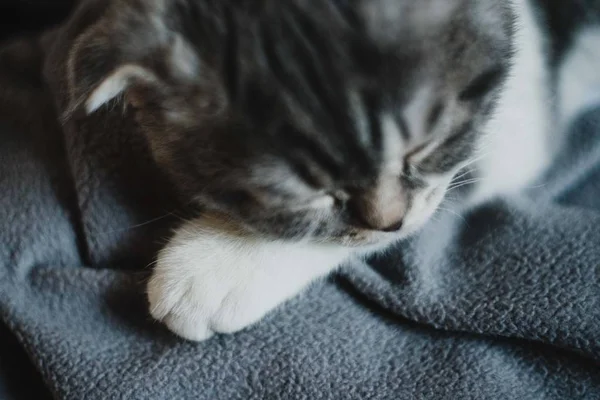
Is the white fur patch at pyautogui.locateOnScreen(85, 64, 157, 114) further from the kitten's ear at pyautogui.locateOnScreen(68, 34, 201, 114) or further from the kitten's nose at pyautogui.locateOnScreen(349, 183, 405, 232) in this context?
the kitten's nose at pyautogui.locateOnScreen(349, 183, 405, 232)

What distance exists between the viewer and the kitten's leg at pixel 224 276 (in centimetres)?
83

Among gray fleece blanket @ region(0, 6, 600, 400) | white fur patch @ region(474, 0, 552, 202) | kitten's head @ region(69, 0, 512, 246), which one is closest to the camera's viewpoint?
kitten's head @ region(69, 0, 512, 246)

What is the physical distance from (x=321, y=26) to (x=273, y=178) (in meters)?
0.16

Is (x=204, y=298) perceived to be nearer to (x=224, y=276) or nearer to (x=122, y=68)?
(x=224, y=276)

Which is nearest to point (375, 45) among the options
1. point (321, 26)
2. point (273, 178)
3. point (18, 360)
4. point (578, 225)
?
point (321, 26)

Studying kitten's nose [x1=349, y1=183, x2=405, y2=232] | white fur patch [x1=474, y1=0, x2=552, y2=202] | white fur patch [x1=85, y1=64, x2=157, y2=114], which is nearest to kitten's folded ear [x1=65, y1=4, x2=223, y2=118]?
white fur patch [x1=85, y1=64, x2=157, y2=114]

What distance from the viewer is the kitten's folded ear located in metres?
0.71

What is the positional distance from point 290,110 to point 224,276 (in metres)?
0.27

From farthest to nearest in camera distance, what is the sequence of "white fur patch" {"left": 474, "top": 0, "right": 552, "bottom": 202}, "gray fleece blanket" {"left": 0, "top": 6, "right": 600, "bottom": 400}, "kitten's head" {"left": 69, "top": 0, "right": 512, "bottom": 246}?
"white fur patch" {"left": 474, "top": 0, "right": 552, "bottom": 202}
"gray fleece blanket" {"left": 0, "top": 6, "right": 600, "bottom": 400}
"kitten's head" {"left": 69, "top": 0, "right": 512, "bottom": 246}

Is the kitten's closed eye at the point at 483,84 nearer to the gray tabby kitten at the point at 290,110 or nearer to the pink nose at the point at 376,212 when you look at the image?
the gray tabby kitten at the point at 290,110

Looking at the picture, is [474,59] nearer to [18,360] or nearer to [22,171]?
[22,171]

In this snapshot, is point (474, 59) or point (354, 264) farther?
point (354, 264)

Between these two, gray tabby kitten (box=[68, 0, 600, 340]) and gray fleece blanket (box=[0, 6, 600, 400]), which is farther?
gray fleece blanket (box=[0, 6, 600, 400])

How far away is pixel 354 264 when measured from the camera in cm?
93
